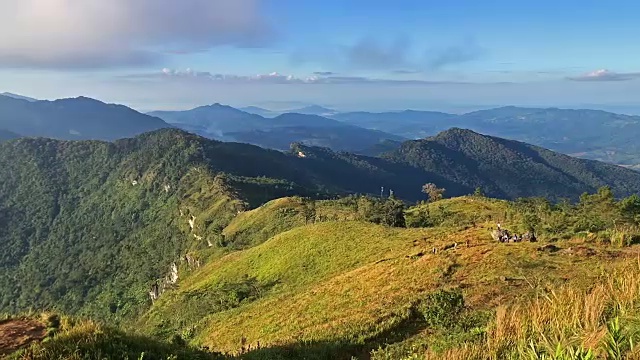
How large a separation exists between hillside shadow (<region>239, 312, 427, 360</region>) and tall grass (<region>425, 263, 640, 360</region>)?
5.46 metres

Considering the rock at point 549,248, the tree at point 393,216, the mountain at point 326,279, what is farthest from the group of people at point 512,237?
the tree at point 393,216

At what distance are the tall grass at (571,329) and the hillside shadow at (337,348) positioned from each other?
5.46 meters

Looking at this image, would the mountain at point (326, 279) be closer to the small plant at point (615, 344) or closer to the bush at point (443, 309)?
the bush at point (443, 309)

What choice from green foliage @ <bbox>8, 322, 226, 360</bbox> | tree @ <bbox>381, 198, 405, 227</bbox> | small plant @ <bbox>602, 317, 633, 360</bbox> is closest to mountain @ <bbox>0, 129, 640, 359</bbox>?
green foliage @ <bbox>8, 322, 226, 360</bbox>

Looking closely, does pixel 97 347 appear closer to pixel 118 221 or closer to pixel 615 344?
pixel 615 344

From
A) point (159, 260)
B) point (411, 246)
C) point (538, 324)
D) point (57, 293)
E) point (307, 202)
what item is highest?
point (538, 324)

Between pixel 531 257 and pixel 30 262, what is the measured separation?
527 feet

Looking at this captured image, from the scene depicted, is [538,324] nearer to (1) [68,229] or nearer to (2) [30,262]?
(2) [30,262]

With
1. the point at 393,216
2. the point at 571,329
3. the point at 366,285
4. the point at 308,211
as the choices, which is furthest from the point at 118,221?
the point at 571,329

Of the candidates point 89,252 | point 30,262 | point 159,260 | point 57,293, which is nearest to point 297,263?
point 159,260

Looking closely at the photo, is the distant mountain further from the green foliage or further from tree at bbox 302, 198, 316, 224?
the green foliage

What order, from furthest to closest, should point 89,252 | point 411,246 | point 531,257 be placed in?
point 89,252, point 411,246, point 531,257

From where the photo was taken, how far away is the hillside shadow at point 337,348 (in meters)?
12.2

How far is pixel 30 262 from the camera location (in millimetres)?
146875
